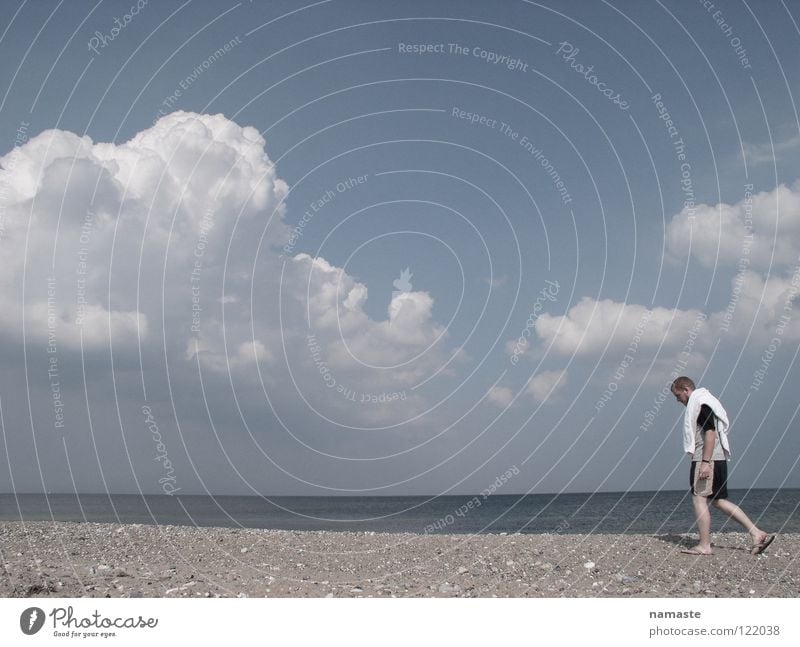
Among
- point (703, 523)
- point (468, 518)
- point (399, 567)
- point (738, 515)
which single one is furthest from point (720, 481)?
point (468, 518)

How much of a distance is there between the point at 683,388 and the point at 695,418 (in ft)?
1.69

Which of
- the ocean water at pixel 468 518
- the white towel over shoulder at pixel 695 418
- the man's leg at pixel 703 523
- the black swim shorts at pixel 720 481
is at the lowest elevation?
the ocean water at pixel 468 518

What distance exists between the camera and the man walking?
36.2 feet

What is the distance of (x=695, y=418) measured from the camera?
11195 mm

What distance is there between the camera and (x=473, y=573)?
1053 centimetres

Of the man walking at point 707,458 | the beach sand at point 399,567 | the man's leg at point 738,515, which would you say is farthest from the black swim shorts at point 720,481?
Result: the beach sand at point 399,567

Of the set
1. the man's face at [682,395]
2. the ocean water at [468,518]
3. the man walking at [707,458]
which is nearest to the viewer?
the man walking at [707,458]

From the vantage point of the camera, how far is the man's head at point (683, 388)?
37.5 feet

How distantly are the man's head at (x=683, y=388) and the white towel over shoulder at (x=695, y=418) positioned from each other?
0.10 m

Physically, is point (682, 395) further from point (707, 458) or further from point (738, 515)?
point (738, 515)

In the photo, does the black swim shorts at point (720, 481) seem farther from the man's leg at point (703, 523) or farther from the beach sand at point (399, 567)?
the beach sand at point (399, 567)
